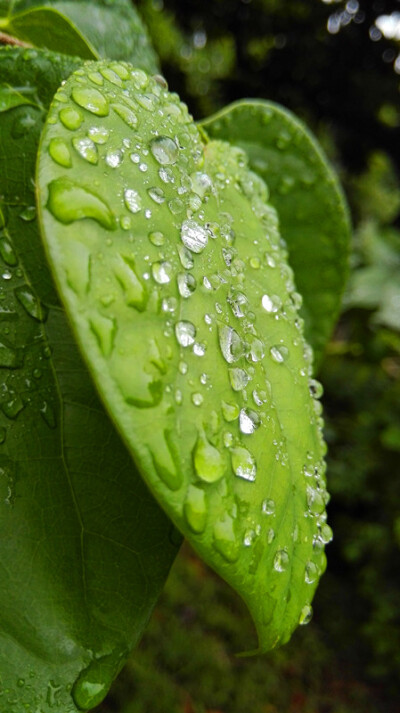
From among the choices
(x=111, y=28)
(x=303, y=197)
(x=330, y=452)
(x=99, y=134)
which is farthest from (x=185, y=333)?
(x=330, y=452)

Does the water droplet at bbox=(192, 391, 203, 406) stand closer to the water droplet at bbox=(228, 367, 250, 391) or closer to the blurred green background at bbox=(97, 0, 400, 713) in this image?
the water droplet at bbox=(228, 367, 250, 391)

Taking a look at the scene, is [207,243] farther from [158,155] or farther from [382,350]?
[382,350]

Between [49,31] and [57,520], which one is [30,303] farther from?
[49,31]

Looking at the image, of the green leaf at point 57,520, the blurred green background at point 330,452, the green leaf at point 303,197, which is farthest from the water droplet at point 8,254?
the blurred green background at point 330,452

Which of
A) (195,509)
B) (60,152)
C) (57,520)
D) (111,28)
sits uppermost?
(111,28)

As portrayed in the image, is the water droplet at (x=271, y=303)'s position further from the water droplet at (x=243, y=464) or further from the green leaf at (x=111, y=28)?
the green leaf at (x=111, y=28)

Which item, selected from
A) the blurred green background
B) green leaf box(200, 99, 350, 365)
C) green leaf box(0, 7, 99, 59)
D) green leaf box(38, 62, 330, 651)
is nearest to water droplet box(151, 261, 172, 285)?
green leaf box(38, 62, 330, 651)
